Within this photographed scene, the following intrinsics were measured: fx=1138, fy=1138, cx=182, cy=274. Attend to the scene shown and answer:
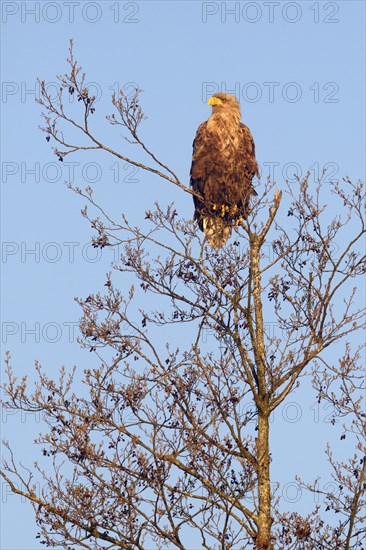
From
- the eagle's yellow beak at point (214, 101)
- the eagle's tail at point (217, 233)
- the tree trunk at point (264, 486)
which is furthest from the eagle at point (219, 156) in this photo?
the tree trunk at point (264, 486)

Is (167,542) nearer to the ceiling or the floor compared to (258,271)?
nearer to the floor

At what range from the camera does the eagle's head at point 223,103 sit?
59.4ft

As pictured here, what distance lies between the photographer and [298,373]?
12.7 meters

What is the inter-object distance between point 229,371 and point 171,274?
145cm

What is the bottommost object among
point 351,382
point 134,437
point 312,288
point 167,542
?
point 167,542

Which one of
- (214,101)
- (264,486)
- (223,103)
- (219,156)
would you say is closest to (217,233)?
(219,156)

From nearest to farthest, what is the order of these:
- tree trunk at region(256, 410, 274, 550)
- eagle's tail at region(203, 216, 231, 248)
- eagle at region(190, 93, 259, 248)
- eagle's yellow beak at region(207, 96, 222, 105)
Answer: tree trunk at region(256, 410, 274, 550)
eagle's tail at region(203, 216, 231, 248)
eagle at region(190, 93, 259, 248)
eagle's yellow beak at region(207, 96, 222, 105)

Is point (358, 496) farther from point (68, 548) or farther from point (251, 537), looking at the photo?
point (68, 548)

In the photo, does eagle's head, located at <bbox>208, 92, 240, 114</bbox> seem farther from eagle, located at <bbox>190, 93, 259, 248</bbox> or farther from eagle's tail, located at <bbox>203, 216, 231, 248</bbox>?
eagle's tail, located at <bbox>203, 216, 231, 248</bbox>

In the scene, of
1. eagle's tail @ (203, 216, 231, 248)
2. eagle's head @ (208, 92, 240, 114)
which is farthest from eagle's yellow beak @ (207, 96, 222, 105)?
eagle's tail @ (203, 216, 231, 248)

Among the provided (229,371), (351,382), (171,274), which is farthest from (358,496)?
(171,274)

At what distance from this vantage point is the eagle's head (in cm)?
1809

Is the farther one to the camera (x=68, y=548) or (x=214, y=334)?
(x=214, y=334)

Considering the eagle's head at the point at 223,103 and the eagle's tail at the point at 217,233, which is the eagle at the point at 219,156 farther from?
the eagle's tail at the point at 217,233
